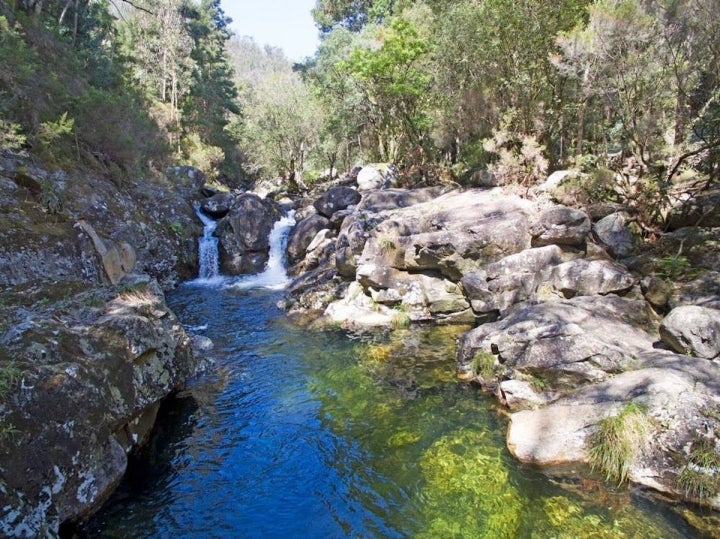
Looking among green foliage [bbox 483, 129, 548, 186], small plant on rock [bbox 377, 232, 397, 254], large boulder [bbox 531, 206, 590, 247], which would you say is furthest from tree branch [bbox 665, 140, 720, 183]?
small plant on rock [bbox 377, 232, 397, 254]

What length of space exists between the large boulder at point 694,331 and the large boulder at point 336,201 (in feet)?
53.3

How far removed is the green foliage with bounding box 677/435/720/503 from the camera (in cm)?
661

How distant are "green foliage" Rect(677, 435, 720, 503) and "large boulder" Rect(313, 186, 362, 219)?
18.5 m

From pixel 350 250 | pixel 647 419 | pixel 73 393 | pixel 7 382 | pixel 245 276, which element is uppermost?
pixel 350 250

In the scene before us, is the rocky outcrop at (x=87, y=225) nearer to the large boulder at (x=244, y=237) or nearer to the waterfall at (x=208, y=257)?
the waterfall at (x=208, y=257)

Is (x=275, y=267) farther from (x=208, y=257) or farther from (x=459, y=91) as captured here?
(x=459, y=91)

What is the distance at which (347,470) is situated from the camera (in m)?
7.75

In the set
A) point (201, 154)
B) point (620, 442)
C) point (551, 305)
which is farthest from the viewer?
point (201, 154)

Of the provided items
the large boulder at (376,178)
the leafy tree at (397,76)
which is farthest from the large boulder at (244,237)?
the leafy tree at (397,76)

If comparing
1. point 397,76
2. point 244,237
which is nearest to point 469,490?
point 244,237

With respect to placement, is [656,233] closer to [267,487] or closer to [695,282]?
[695,282]

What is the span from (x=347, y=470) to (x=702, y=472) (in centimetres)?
536

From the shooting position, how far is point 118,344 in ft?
25.1

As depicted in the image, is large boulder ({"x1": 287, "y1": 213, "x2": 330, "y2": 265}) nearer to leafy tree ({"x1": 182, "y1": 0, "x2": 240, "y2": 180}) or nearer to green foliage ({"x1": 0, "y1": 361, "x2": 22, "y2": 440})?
green foliage ({"x1": 0, "y1": 361, "x2": 22, "y2": 440})
